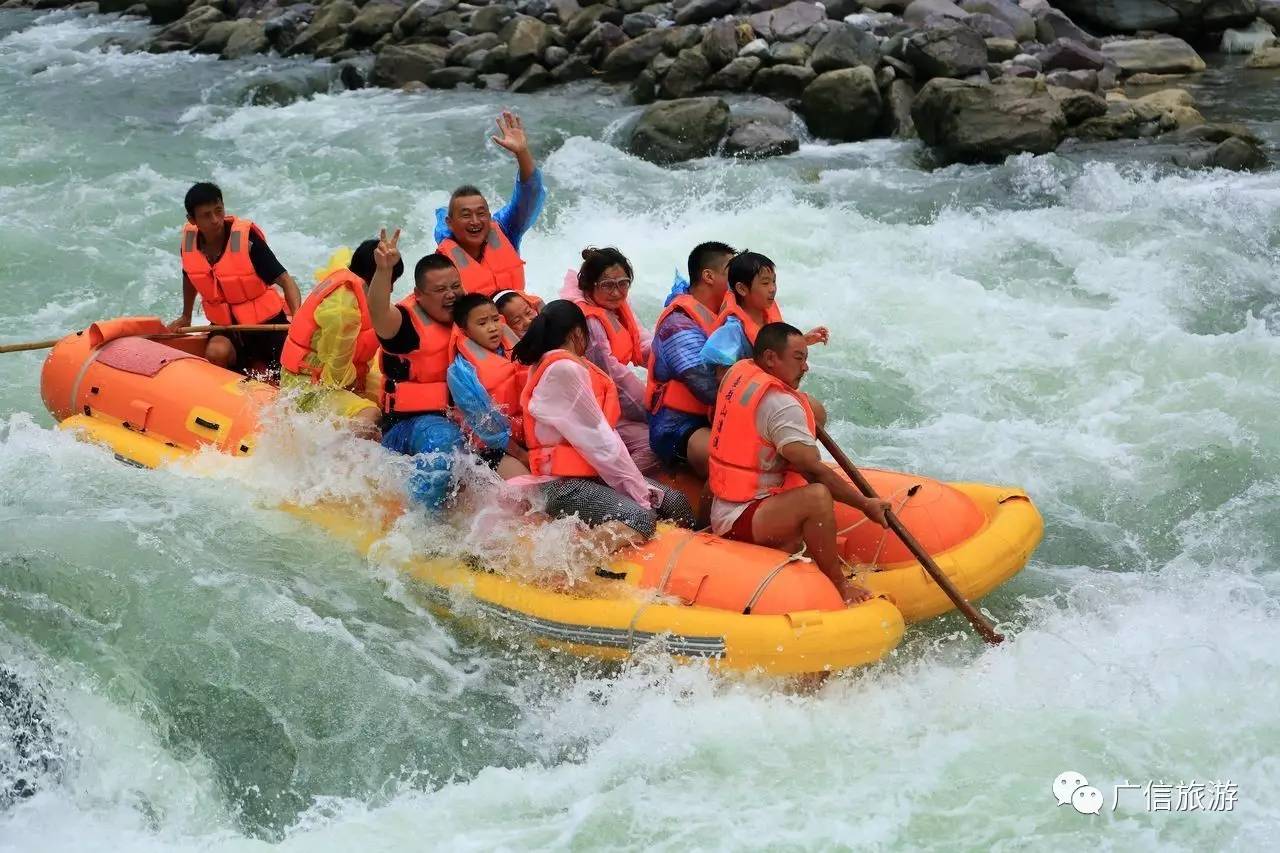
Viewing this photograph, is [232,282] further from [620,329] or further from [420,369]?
[620,329]

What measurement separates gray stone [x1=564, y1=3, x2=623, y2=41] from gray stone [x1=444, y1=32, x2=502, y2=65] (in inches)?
33.7

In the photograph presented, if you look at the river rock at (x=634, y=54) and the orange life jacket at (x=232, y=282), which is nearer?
the orange life jacket at (x=232, y=282)

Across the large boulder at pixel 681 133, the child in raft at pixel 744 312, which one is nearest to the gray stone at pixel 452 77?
the large boulder at pixel 681 133

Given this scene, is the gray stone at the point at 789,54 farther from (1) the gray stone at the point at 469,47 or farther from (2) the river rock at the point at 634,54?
(1) the gray stone at the point at 469,47

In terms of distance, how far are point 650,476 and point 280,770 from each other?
6.04 feet

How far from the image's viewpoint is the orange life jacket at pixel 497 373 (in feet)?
17.0

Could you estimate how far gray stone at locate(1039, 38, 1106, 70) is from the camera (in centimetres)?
1416

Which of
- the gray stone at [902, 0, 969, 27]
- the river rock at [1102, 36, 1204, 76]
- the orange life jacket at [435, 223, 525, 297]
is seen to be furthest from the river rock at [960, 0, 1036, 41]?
the orange life jacket at [435, 223, 525, 297]

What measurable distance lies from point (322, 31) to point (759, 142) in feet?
24.2

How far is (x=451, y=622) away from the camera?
5324 millimetres

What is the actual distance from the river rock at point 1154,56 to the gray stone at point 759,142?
464cm

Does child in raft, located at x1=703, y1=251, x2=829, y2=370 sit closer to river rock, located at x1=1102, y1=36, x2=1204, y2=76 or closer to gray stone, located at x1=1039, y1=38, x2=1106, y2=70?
gray stone, located at x1=1039, y1=38, x2=1106, y2=70

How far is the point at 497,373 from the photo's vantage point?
5215 millimetres

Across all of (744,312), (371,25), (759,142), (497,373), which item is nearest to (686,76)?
(759,142)
